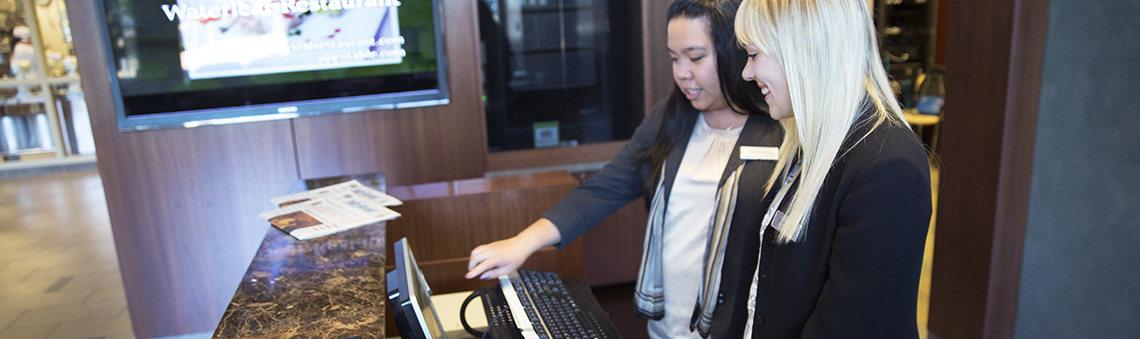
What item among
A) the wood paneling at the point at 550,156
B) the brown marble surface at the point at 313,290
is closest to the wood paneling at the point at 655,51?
the wood paneling at the point at 550,156

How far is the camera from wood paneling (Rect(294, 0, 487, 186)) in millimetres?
3047

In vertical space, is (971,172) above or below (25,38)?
below

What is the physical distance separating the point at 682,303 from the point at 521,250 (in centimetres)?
36

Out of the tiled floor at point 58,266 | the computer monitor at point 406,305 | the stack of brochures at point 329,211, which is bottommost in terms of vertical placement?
the tiled floor at point 58,266

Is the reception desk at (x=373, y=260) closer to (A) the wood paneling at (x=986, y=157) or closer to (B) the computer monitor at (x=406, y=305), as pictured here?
(B) the computer monitor at (x=406, y=305)

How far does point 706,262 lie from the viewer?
4.90 ft

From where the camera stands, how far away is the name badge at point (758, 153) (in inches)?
54.2

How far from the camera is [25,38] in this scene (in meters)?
7.45

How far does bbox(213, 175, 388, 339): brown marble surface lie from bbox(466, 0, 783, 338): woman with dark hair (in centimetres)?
22

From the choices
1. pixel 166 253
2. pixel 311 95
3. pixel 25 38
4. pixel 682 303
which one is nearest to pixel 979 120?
pixel 682 303

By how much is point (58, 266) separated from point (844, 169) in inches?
201

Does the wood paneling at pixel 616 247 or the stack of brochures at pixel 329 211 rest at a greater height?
the stack of brochures at pixel 329 211

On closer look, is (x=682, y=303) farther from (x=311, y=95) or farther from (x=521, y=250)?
(x=311, y=95)

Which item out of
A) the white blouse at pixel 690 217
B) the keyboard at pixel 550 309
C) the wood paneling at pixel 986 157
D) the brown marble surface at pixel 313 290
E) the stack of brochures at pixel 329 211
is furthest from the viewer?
the wood paneling at pixel 986 157
